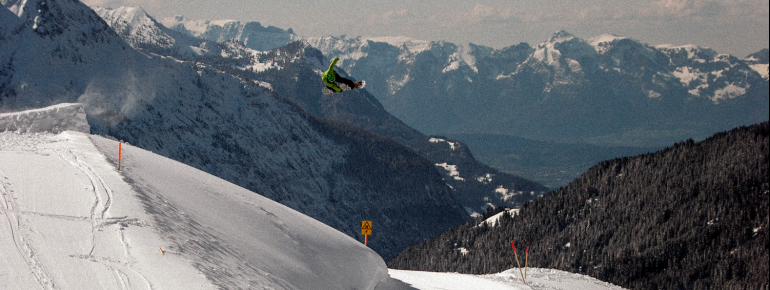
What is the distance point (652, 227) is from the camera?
149750 millimetres

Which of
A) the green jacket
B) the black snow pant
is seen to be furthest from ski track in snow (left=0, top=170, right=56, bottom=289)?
the black snow pant

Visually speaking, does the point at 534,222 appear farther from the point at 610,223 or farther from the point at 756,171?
the point at 756,171

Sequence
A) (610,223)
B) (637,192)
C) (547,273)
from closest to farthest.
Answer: (547,273)
(610,223)
(637,192)

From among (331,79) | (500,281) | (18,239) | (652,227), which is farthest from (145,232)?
(652,227)

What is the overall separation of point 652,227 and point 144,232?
148371 mm

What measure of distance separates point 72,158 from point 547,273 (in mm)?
46242

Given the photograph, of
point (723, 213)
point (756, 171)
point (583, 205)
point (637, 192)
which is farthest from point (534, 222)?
point (756, 171)

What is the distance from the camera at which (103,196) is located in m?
33.0

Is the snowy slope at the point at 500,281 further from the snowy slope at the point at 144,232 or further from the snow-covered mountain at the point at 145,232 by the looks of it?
the snowy slope at the point at 144,232

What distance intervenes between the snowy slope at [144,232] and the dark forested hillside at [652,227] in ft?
357

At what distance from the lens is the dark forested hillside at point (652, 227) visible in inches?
5285

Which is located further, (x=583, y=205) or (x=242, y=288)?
(x=583, y=205)

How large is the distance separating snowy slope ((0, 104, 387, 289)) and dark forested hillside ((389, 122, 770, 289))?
108679 millimetres

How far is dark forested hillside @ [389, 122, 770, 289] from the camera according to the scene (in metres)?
134
